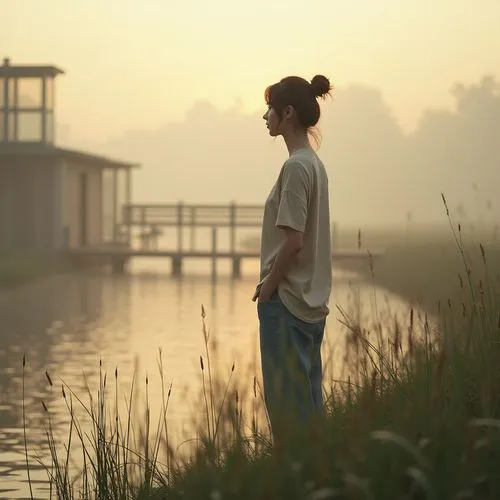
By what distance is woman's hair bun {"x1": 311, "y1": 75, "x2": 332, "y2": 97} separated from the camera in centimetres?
466

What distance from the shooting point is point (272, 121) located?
4.68 meters

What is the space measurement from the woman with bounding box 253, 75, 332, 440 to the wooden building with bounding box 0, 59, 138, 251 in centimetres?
2421

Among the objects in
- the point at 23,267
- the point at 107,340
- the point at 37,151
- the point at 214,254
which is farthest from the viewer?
the point at 214,254

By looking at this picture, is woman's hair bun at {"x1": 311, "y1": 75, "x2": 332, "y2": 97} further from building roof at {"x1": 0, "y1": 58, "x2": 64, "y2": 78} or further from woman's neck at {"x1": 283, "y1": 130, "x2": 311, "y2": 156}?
building roof at {"x1": 0, "y1": 58, "x2": 64, "y2": 78}

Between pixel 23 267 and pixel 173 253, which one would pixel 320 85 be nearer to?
pixel 23 267

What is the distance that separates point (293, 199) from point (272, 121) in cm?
34

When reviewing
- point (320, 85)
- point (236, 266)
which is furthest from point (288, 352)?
point (236, 266)

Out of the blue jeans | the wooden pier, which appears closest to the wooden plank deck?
the wooden pier

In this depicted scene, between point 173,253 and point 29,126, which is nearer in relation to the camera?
point 29,126

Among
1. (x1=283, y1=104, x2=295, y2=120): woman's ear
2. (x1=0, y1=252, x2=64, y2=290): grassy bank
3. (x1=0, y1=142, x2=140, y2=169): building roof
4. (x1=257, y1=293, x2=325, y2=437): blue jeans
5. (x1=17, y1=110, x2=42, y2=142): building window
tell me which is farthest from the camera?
(x1=17, y1=110, x2=42, y2=142): building window

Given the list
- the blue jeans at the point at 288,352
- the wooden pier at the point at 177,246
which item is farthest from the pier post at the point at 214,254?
the blue jeans at the point at 288,352

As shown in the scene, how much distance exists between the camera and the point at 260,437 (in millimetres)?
4902

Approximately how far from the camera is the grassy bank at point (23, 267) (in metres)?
24.3

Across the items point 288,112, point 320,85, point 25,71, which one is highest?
point 25,71
